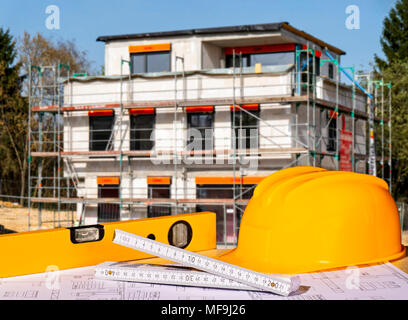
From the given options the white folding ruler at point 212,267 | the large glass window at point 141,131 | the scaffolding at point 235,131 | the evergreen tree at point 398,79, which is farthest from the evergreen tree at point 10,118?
the white folding ruler at point 212,267

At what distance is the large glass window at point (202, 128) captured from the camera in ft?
79.0

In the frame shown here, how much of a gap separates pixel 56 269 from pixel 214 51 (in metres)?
21.5

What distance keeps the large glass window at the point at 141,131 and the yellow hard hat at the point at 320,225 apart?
18.3m

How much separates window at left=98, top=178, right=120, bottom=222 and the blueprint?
1945 cm

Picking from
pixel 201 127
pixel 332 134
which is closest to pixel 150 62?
pixel 201 127

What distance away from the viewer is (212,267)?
215 inches

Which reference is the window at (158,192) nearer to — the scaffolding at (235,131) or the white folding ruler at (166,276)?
the scaffolding at (235,131)

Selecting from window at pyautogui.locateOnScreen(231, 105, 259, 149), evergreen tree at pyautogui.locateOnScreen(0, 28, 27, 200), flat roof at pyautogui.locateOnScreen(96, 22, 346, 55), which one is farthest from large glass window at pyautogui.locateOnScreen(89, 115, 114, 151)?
evergreen tree at pyautogui.locateOnScreen(0, 28, 27, 200)

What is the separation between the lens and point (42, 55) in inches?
1714

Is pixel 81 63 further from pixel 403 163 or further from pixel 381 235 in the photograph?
pixel 381 235

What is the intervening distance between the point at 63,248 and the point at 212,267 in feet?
6.91

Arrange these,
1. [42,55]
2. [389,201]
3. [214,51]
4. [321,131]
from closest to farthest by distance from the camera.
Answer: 1. [389,201]
2. [321,131]
3. [214,51]
4. [42,55]

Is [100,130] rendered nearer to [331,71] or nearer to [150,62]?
[150,62]
